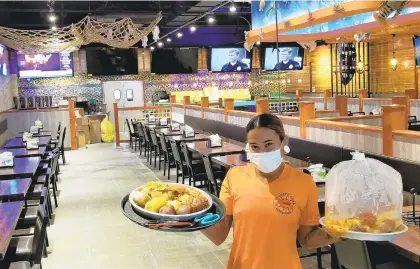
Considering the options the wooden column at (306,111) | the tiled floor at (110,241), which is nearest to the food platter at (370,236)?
the tiled floor at (110,241)

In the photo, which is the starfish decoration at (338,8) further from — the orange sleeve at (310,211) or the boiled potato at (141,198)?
the boiled potato at (141,198)

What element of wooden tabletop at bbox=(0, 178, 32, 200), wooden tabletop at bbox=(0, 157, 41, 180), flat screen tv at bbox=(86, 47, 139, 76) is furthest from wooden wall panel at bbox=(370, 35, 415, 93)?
wooden tabletop at bbox=(0, 178, 32, 200)

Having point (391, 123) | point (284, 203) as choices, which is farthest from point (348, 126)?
point (284, 203)

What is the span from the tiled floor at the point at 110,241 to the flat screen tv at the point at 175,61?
10.2 m

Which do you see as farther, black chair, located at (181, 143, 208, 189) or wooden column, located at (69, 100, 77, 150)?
wooden column, located at (69, 100, 77, 150)

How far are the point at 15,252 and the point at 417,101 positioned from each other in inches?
357

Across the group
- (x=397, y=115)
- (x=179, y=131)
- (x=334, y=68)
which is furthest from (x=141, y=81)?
(x=397, y=115)

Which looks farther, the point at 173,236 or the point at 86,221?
the point at 86,221

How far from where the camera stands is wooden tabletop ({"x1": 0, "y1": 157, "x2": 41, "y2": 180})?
220 inches

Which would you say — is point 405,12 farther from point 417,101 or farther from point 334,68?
point 334,68

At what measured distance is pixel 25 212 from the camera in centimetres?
500

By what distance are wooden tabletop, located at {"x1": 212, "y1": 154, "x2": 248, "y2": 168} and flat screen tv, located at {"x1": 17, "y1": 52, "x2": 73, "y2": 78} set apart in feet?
38.3

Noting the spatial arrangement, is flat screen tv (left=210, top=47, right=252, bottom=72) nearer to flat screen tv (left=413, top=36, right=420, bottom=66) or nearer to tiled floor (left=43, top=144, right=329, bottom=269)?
flat screen tv (left=413, top=36, right=420, bottom=66)

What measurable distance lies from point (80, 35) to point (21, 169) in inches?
165
